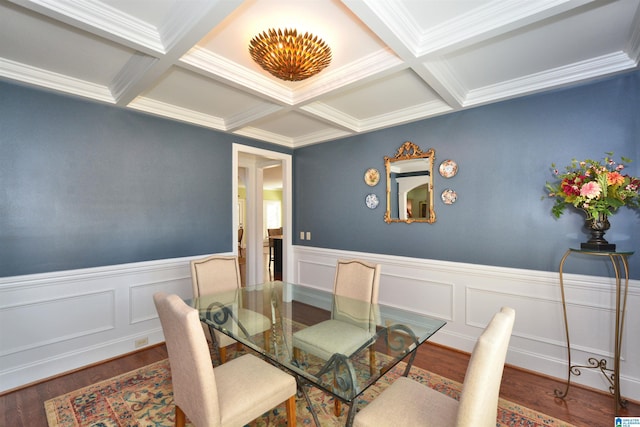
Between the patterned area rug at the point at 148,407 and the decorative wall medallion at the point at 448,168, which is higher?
the decorative wall medallion at the point at 448,168

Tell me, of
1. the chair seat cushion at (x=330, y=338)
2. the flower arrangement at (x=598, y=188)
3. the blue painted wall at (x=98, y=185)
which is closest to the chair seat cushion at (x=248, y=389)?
the chair seat cushion at (x=330, y=338)

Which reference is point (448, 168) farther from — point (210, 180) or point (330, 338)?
point (210, 180)

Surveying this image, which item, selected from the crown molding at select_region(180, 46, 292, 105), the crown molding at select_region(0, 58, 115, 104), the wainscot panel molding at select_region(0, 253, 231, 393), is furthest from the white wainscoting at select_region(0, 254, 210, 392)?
the crown molding at select_region(180, 46, 292, 105)

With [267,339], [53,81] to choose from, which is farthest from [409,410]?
[53,81]

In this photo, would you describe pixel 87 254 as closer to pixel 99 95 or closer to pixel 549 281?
pixel 99 95

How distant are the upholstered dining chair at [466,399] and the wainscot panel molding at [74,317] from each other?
258 cm

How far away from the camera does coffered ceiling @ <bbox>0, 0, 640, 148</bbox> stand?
1558mm

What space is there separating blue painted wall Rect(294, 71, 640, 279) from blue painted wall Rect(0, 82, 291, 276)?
2.02 metres

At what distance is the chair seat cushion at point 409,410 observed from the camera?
1.25 metres

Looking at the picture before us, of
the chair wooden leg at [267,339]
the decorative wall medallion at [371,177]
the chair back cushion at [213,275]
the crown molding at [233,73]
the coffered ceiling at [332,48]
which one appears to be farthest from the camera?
the decorative wall medallion at [371,177]

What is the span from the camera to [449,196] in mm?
2949

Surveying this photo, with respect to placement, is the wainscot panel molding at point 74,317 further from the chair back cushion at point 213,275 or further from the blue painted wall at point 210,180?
the chair back cushion at point 213,275

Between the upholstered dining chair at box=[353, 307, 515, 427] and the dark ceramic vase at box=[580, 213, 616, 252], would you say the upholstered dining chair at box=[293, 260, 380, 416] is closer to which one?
the upholstered dining chair at box=[353, 307, 515, 427]

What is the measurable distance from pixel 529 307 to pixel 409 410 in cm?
186
